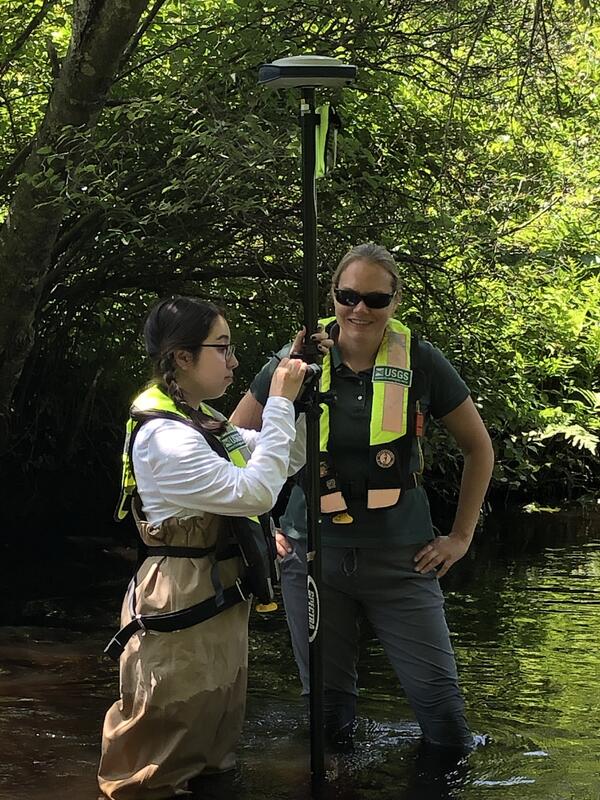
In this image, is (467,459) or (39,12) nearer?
(467,459)

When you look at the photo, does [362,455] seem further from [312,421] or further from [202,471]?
[202,471]

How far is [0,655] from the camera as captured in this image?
6.34 meters

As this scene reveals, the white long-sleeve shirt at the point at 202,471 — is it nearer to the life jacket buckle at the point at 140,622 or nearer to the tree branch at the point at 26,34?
the life jacket buckle at the point at 140,622

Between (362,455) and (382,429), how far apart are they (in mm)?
119

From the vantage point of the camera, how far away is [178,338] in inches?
142

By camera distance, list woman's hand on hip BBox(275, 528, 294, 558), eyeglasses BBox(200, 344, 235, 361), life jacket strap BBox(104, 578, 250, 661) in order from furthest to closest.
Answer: woman's hand on hip BBox(275, 528, 294, 558) → eyeglasses BBox(200, 344, 235, 361) → life jacket strap BBox(104, 578, 250, 661)

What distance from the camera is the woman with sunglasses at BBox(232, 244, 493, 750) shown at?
399 cm

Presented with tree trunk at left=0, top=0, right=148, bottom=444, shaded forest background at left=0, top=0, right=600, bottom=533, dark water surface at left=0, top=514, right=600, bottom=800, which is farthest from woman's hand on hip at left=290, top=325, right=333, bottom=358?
tree trunk at left=0, top=0, right=148, bottom=444

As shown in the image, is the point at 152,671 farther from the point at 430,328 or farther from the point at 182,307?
the point at 430,328

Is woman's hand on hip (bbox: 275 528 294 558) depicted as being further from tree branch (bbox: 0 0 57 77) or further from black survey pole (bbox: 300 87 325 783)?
tree branch (bbox: 0 0 57 77)

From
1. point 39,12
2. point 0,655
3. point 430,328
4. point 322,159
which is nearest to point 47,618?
point 0,655

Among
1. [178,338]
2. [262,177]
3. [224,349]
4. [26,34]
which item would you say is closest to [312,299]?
[224,349]

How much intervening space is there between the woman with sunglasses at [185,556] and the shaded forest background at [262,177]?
278 cm

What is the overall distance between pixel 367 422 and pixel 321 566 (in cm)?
51
